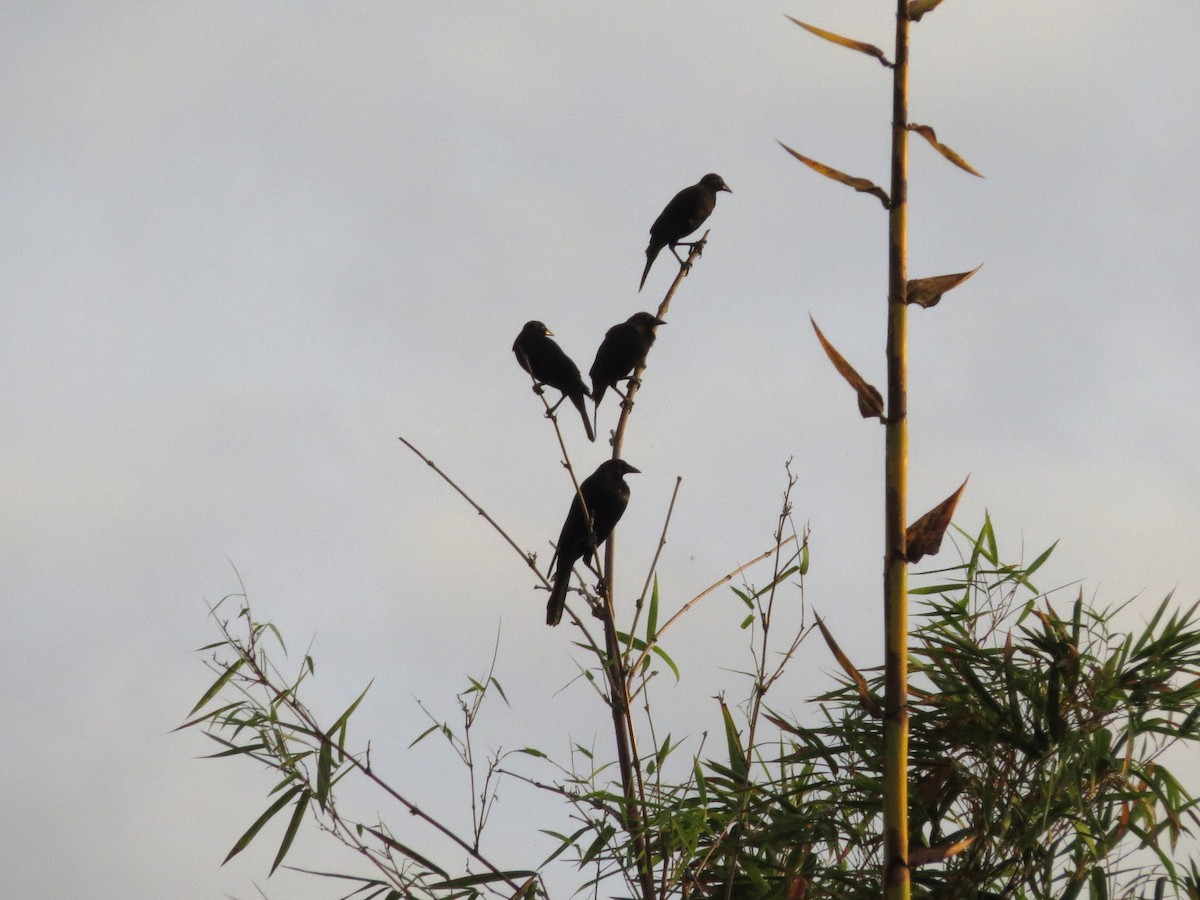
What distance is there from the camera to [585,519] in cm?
412

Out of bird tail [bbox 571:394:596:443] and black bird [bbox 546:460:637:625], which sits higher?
bird tail [bbox 571:394:596:443]

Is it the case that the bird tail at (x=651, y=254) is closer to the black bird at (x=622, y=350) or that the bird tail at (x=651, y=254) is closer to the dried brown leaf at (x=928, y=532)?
the black bird at (x=622, y=350)

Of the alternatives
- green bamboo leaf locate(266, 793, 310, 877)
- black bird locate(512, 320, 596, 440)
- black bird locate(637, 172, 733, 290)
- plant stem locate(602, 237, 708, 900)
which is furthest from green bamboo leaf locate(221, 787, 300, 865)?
black bird locate(637, 172, 733, 290)

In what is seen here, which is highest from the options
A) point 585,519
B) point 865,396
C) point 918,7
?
point 585,519

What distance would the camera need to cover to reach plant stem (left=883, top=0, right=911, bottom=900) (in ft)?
3.24

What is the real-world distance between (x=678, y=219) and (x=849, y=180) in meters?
6.46

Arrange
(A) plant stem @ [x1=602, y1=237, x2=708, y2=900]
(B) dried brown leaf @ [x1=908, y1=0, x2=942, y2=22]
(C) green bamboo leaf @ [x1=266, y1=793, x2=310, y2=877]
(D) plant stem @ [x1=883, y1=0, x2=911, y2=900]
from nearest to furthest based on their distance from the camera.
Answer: (D) plant stem @ [x1=883, y1=0, x2=911, y2=900], (B) dried brown leaf @ [x1=908, y1=0, x2=942, y2=22], (A) plant stem @ [x1=602, y1=237, x2=708, y2=900], (C) green bamboo leaf @ [x1=266, y1=793, x2=310, y2=877]

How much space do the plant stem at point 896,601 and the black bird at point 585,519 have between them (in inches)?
117

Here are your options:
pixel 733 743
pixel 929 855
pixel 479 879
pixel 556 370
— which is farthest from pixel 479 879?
pixel 556 370

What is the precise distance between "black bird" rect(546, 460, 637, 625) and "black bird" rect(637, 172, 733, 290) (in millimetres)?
3284

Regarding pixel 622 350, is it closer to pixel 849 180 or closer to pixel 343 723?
pixel 343 723

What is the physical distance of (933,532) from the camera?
1.03 metres

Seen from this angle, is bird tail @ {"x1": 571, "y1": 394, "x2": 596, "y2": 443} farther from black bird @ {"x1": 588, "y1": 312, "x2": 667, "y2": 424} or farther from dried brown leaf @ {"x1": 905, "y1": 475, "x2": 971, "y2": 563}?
dried brown leaf @ {"x1": 905, "y1": 475, "x2": 971, "y2": 563}

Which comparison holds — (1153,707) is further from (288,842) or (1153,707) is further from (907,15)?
(907,15)
